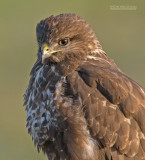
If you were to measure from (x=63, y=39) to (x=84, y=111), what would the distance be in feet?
3.43

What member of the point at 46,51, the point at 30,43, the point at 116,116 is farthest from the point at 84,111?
the point at 30,43

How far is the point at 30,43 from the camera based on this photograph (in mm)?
18234

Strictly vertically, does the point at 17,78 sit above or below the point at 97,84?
below

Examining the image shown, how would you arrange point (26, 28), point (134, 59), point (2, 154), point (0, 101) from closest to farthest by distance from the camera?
point (2, 154) → point (0, 101) → point (134, 59) → point (26, 28)

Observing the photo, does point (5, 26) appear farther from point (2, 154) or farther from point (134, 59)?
point (2, 154)

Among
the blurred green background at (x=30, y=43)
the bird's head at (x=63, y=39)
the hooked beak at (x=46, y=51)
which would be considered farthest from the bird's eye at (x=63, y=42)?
the blurred green background at (x=30, y=43)

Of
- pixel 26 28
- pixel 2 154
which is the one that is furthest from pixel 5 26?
pixel 2 154

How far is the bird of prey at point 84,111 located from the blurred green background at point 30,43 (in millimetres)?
4002

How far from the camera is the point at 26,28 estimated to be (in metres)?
19.6

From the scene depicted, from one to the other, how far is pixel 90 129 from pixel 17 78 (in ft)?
25.4

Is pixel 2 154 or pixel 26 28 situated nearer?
pixel 2 154

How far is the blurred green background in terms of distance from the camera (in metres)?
14.2

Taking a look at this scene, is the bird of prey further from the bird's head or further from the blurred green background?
the blurred green background

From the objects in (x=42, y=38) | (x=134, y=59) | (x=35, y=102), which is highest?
(x=42, y=38)
